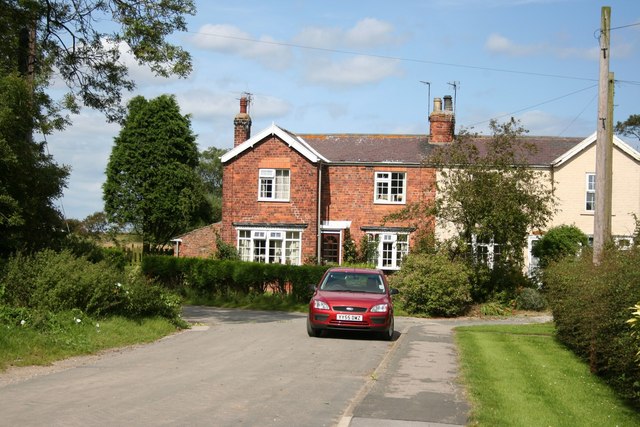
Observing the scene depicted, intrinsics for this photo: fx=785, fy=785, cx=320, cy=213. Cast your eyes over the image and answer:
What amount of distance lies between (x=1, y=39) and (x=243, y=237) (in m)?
20.0

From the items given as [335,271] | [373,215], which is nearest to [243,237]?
[373,215]

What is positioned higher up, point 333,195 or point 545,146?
point 545,146

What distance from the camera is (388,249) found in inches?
1491

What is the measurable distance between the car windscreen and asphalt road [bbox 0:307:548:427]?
1856 mm

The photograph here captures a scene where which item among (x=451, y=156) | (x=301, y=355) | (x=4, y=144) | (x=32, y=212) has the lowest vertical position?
(x=301, y=355)

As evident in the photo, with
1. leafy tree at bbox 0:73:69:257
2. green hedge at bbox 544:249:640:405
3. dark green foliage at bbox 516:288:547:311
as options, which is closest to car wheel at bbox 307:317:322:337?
green hedge at bbox 544:249:640:405

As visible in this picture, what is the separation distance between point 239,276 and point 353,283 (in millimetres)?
13309

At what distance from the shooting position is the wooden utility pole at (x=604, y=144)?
18.6 meters

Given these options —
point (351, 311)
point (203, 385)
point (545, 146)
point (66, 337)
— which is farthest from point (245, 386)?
point (545, 146)

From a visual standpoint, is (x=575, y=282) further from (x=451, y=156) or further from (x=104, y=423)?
(x=451, y=156)

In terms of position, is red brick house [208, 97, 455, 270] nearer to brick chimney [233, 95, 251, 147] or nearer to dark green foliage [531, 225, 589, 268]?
brick chimney [233, 95, 251, 147]

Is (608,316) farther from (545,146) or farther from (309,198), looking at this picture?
(545,146)

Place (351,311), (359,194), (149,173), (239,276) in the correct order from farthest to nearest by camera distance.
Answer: (149,173), (359,194), (239,276), (351,311)

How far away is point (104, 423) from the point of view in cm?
823
